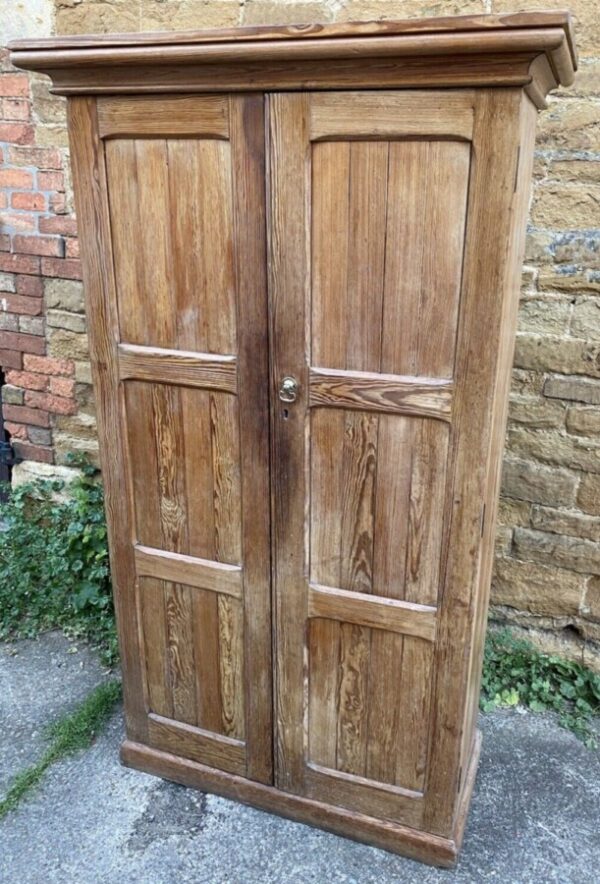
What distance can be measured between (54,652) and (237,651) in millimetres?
1292

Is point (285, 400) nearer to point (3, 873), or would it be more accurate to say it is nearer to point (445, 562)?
point (445, 562)

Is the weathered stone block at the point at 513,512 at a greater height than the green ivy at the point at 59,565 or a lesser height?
greater

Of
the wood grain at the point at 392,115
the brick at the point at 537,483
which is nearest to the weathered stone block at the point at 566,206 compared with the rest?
the brick at the point at 537,483

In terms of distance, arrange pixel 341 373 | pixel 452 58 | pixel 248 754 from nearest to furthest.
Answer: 1. pixel 452 58
2. pixel 341 373
3. pixel 248 754

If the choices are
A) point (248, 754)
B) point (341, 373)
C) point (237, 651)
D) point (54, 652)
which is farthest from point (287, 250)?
point (54, 652)

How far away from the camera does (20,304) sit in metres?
3.40

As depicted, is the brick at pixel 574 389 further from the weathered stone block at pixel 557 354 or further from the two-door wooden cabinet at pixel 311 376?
the two-door wooden cabinet at pixel 311 376

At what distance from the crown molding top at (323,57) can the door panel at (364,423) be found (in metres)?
0.06

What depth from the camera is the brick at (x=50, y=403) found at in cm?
348

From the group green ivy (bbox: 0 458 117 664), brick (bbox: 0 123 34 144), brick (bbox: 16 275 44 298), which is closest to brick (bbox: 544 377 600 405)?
green ivy (bbox: 0 458 117 664)

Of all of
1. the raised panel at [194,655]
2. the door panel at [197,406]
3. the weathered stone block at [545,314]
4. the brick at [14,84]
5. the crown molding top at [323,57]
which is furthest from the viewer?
the brick at [14,84]

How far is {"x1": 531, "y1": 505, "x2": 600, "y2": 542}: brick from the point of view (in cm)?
276

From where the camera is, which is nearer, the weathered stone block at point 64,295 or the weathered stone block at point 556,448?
the weathered stone block at point 556,448

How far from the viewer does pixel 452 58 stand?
1.58 m
